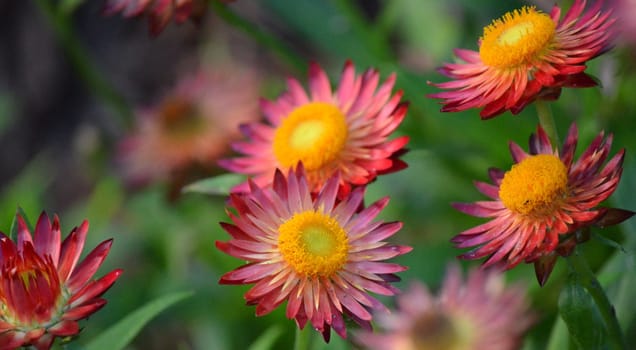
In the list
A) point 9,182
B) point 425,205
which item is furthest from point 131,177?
point 9,182

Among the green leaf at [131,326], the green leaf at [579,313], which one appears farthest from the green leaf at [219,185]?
the green leaf at [579,313]

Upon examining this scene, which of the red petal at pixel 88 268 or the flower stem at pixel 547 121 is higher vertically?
the flower stem at pixel 547 121

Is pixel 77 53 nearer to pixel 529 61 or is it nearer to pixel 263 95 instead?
pixel 263 95

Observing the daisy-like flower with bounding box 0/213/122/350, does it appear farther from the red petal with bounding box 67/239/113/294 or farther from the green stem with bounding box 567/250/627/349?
the green stem with bounding box 567/250/627/349

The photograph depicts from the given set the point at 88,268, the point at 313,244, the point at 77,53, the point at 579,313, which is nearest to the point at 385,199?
the point at 313,244

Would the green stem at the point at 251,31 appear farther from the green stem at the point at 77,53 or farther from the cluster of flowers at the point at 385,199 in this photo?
the green stem at the point at 77,53

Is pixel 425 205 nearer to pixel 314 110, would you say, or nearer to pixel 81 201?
pixel 314 110
